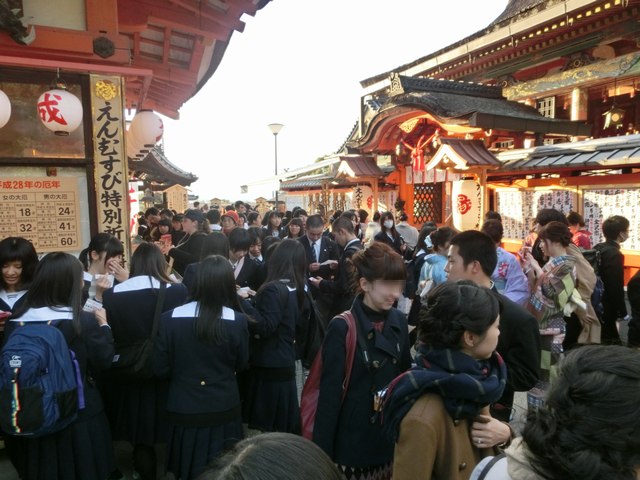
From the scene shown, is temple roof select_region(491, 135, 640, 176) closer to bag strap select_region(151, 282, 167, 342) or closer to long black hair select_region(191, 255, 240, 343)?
long black hair select_region(191, 255, 240, 343)

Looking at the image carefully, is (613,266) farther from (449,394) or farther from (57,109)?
(57,109)

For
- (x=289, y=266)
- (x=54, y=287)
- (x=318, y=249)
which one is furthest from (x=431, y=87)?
(x=54, y=287)

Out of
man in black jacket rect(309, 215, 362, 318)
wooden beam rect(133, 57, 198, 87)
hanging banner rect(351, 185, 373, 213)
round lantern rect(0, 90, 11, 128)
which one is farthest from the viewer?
hanging banner rect(351, 185, 373, 213)

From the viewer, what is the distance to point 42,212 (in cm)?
523

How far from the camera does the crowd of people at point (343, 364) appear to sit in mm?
1143

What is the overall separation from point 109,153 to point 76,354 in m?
3.23

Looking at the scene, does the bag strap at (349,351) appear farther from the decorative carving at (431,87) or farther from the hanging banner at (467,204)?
the decorative carving at (431,87)

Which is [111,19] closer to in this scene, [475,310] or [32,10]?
[32,10]

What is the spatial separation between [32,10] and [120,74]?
1.07 metres

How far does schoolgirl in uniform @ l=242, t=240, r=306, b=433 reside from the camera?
144 inches

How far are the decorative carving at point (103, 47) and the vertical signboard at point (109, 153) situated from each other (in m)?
0.27

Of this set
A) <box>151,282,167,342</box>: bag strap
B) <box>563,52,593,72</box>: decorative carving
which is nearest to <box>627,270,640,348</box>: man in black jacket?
<box>151,282,167,342</box>: bag strap

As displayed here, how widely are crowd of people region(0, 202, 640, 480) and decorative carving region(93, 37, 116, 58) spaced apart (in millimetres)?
2344

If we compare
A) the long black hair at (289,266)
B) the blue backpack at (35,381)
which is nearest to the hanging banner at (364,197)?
the long black hair at (289,266)
